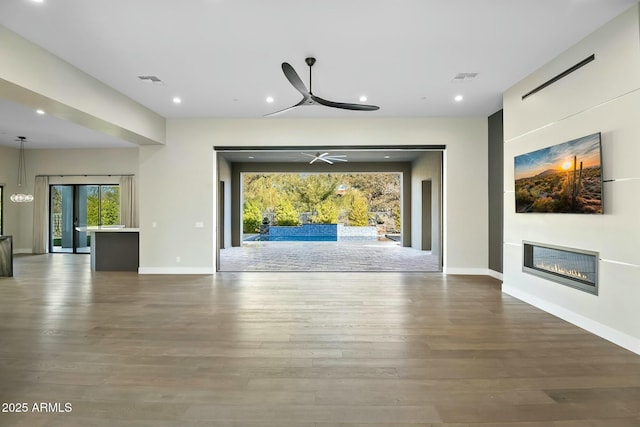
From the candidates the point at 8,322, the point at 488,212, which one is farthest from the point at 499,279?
the point at 8,322

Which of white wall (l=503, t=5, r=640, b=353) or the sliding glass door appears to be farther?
the sliding glass door

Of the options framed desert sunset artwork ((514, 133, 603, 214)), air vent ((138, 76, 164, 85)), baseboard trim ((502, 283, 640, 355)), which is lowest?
baseboard trim ((502, 283, 640, 355))

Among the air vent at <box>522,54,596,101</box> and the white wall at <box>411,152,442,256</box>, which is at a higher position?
the air vent at <box>522,54,596,101</box>

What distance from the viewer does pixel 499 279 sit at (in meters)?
6.68

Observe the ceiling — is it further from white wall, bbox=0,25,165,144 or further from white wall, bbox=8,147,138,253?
white wall, bbox=8,147,138,253

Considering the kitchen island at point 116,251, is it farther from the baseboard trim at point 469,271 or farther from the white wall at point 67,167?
the baseboard trim at point 469,271

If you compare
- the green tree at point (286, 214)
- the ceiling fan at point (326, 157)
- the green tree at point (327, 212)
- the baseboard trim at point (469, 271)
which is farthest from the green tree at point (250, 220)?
the baseboard trim at point (469, 271)

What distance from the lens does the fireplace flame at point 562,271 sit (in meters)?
4.10

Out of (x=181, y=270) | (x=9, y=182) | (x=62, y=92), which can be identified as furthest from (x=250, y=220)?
(x=62, y=92)

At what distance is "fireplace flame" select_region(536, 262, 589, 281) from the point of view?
410 centimetres

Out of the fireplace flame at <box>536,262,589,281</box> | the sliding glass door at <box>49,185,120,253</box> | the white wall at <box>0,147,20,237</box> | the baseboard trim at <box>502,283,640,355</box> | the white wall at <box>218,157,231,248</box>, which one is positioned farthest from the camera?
the white wall at <box>218,157,231,248</box>

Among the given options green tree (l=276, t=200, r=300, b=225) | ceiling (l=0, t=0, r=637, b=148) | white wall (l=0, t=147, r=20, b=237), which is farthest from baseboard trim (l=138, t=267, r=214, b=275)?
green tree (l=276, t=200, r=300, b=225)

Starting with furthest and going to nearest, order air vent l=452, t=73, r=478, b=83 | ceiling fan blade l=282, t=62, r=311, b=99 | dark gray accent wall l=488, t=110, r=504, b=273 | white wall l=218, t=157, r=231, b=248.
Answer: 1. white wall l=218, t=157, r=231, b=248
2. dark gray accent wall l=488, t=110, r=504, b=273
3. air vent l=452, t=73, r=478, b=83
4. ceiling fan blade l=282, t=62, r=311, b=99

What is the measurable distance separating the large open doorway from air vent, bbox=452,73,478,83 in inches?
86.7
